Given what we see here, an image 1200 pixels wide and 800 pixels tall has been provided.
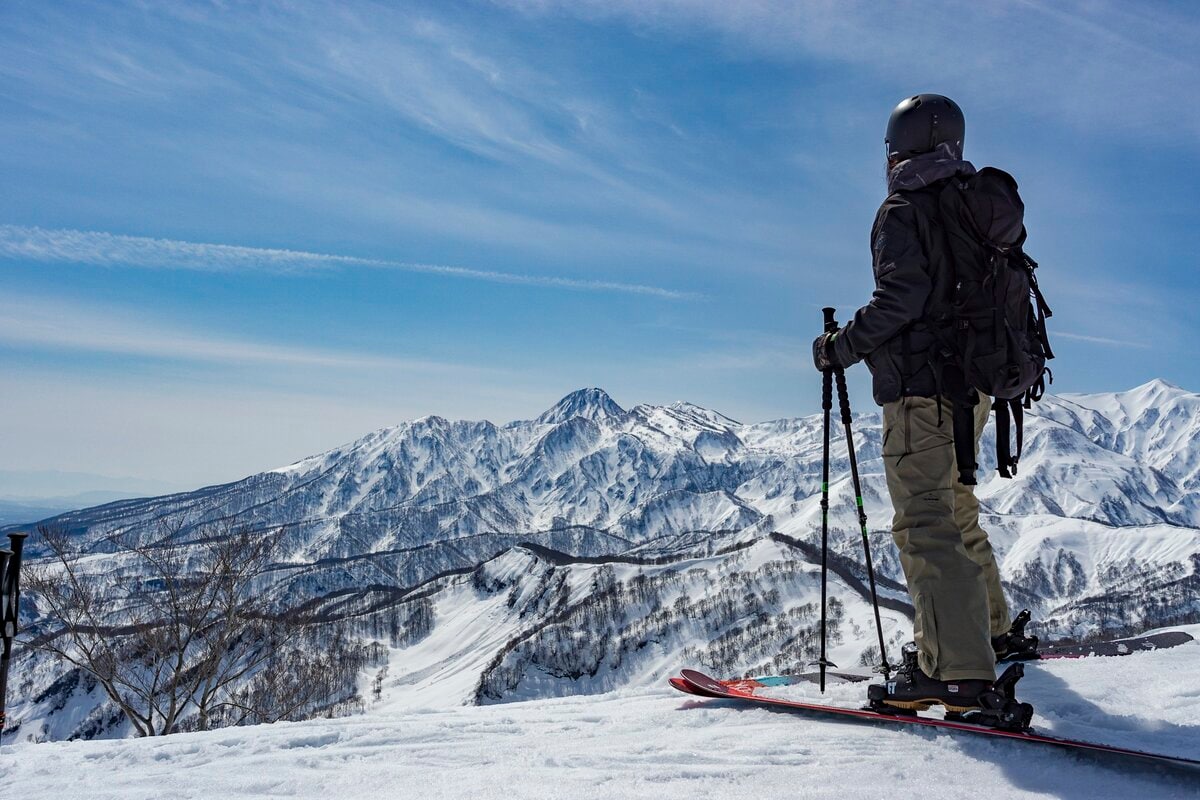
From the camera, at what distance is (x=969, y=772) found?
4.33 meters

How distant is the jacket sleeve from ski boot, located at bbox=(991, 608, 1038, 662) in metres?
3.56

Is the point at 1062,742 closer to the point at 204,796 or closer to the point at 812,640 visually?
the point at 204,796

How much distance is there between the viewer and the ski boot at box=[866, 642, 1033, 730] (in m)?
4.79

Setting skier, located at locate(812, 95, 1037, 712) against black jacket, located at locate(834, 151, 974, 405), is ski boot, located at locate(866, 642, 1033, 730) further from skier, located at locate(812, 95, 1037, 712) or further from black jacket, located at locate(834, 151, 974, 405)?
black jacket, located at locate(834, 151, 974, 405)

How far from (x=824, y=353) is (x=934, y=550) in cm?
179

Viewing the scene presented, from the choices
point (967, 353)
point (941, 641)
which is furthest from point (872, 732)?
point (967, 353)

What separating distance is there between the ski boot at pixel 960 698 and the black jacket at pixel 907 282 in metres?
2.04

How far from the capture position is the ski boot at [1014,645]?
23.2 ft

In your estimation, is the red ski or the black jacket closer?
the red ski

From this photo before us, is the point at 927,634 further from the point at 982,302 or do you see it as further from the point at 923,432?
the point at 982,302

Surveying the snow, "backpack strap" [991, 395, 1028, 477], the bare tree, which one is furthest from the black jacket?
the bare tree

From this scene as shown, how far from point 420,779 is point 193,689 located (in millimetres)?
19914

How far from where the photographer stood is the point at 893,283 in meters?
5.36

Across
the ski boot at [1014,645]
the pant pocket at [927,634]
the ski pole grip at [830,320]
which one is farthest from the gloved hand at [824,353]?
the ski boot at [1014,645]
